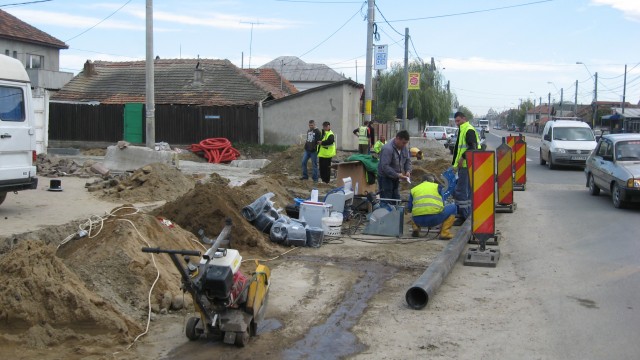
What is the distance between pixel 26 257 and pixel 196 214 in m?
4.09

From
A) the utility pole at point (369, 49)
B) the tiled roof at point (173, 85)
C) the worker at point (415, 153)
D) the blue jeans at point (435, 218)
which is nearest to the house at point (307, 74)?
the tiled roof at point (173, 85)

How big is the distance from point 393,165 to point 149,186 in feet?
17.4

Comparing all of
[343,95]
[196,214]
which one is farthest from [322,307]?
[343,95]

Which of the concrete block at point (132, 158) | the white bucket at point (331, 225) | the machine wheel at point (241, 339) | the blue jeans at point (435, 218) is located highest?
the concrete block at point (132, 158)

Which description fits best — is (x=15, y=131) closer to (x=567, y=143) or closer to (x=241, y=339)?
(x=241, y=339)

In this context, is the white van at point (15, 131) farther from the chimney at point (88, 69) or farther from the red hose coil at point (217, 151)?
the chimney at point (88, 69)

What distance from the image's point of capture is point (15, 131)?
1045cm

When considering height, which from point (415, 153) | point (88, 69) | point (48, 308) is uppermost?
point (88, 69)

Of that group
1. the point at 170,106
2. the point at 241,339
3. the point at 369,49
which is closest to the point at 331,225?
the point at 241,339

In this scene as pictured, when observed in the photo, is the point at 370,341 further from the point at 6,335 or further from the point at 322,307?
the point at 6,335

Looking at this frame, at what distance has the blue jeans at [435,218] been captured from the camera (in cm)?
1068

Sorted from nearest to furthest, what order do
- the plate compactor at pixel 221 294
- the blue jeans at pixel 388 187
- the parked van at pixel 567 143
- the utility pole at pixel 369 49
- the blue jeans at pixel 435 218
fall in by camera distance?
1. the plate compactor at pixel 221 294
2. the blue jeans at pixel 435 218
3. the blue jeans at pixel 388 187
4. the parked van at pixel 567 143
5. the utility pole at pixel 369 49

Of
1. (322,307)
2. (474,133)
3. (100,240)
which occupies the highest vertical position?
(474,133)

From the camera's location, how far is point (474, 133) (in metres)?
12.2
